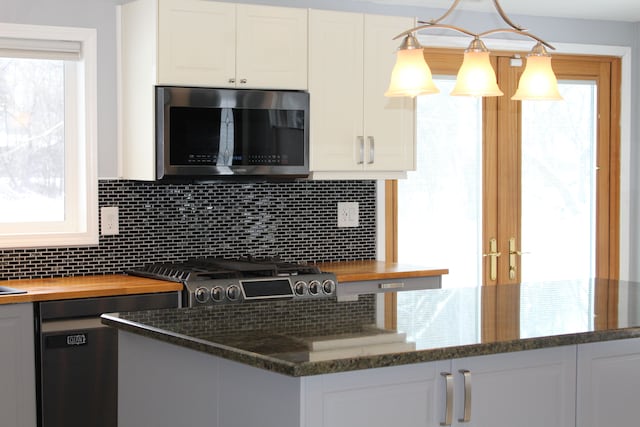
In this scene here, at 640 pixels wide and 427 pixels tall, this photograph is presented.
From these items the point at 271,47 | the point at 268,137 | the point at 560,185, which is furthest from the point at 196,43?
the point at 560,185

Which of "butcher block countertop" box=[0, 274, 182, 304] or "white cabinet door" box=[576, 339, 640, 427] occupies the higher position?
"butcher block countertop" box=[0, 274, 182, 304]

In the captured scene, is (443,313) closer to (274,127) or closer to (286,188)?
Answer: (274,127)

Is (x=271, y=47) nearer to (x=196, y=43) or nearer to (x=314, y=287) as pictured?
(x=196, y=43)

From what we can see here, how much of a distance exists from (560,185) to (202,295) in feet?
9.28

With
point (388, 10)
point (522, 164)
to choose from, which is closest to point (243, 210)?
point (388, 10)

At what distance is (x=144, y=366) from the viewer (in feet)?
9.42

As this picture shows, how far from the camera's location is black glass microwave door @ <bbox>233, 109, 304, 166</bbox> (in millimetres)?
4668

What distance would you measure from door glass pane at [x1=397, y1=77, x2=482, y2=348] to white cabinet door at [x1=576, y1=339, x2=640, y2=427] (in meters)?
2.84

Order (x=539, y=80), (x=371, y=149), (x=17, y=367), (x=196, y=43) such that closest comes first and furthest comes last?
1. (x=539, y=80)
2. (x=17, y=367)
3. (x=196, y=43)
4. (x=371, y=149)

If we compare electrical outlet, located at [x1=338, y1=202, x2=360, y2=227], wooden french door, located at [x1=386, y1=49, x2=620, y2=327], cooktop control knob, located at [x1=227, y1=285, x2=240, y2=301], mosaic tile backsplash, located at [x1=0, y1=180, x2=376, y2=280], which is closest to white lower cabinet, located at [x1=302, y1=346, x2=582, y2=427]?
cooktop control knob, located at [x1=227, y1=285, x2=240, y2=301]

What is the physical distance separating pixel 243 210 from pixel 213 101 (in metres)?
0.76

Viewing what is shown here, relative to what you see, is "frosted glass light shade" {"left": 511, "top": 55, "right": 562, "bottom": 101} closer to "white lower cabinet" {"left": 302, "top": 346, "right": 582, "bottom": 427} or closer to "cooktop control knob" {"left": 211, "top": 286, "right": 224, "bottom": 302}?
"white lower cabinet" {"left": 302, "top": 346, "right": 582, "bottom": 427}

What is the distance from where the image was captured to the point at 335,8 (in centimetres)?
534

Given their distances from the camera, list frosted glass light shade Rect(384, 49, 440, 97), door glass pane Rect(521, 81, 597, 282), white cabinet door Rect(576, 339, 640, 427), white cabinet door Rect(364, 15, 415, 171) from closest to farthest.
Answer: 1. white cabinet door Rect(576, 339, 640, 427)
2. frosted glass light shade Rect(384, 49, 440, 97)
3. white cabinet door Rect(364, 15, 415, 171)
4. door glass pane Rect(521, 81, 597, 282)
